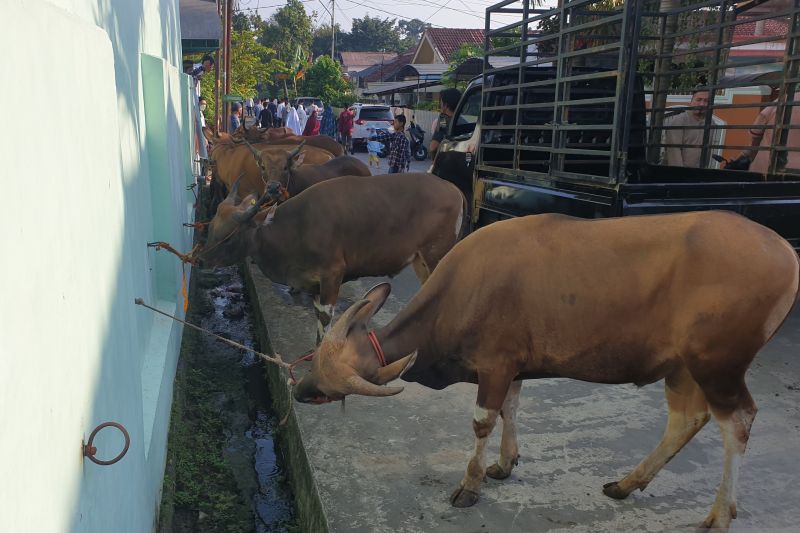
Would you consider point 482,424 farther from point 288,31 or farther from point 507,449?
point 288,31

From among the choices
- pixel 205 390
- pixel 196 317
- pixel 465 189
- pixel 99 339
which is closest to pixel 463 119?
pixel 465 189

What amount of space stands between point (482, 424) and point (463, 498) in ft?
1.34

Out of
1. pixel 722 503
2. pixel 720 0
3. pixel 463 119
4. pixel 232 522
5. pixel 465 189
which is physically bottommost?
pixel 232 522

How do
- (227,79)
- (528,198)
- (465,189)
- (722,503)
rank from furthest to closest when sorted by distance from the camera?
1. (227,79)
2. (465,189)
3. (528,198)
4. (722,503)

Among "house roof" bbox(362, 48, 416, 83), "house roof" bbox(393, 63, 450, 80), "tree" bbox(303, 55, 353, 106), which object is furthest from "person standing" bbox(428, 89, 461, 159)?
"house roof" bbox(362, 48, 416, 83)

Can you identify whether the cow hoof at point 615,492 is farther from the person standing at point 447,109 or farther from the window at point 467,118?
the person standing at point 447,109

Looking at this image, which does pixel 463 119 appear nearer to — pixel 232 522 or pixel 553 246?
pixel 553 246

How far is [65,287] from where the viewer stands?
1.78m

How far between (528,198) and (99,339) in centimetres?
483

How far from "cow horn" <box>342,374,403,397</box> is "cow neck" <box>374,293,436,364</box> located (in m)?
0.34

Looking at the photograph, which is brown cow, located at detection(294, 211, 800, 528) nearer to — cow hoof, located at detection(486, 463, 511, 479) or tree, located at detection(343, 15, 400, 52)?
cow hoof, located at detection(486, 463, 511, 479)

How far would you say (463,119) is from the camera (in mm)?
9266

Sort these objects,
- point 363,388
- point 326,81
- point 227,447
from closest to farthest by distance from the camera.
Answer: point 363,388 < point 227,447 < point 326,81

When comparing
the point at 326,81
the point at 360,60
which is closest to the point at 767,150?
the point at 326,81
